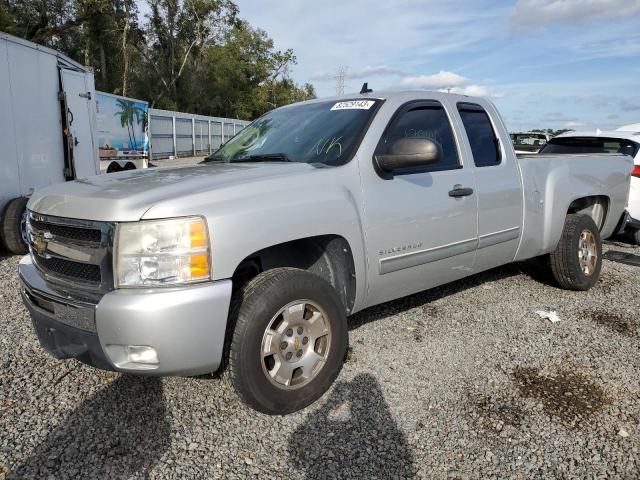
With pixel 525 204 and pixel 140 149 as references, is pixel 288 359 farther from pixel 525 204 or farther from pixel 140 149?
pixel 140 149

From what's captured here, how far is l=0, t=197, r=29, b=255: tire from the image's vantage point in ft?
20.0

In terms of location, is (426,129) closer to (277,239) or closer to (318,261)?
(318,261)

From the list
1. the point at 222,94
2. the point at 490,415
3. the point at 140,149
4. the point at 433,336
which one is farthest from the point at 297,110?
the point at 222,94

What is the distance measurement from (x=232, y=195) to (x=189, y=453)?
1307 millimetres

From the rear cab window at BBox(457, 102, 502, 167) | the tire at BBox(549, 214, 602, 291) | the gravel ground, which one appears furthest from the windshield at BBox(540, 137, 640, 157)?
the gravel ground

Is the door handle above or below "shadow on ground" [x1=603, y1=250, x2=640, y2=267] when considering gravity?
above

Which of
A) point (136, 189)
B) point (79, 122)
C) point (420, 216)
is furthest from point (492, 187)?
point (79, 122)

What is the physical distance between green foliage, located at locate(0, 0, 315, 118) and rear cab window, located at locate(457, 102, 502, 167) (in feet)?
87.0

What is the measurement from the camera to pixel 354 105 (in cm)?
372

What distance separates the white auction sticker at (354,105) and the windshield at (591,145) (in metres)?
5.10

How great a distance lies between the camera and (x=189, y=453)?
8.40 ft

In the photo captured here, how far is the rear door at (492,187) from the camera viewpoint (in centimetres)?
409

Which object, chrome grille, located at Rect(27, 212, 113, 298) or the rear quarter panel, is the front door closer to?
the rear quarter panel

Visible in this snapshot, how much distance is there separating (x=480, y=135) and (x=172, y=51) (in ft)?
149
